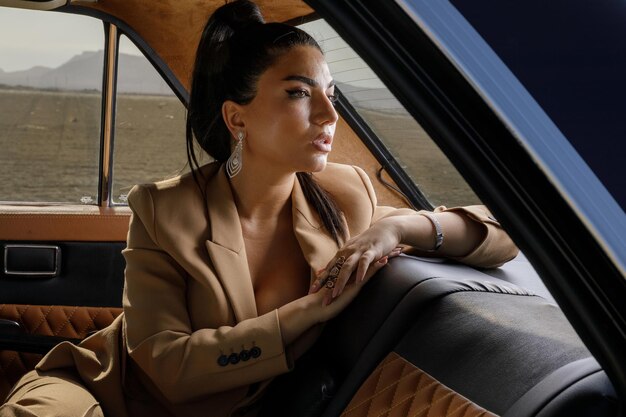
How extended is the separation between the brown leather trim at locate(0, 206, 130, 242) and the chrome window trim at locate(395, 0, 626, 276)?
9.47ft

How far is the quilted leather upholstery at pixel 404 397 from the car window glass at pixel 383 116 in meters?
1.52

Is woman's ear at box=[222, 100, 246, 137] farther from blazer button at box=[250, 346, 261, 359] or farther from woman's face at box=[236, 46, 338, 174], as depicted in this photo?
blazer button at box=[250, 346, 261, 359]

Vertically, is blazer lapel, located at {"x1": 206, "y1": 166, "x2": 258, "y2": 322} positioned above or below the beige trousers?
above

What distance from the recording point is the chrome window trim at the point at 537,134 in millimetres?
699

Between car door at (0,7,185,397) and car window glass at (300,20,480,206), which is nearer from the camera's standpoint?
car window glass at (300,20,480,206)

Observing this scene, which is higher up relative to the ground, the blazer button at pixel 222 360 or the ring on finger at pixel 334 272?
the ring on finger at pixel 334 272

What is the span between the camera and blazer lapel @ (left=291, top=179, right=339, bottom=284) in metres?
2.02

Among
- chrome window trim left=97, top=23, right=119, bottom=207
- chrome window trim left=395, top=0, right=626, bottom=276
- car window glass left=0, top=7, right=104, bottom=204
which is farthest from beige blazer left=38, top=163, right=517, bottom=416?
car window glass left=0, top=7, right=104, bottom=204

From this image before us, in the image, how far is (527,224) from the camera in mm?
768

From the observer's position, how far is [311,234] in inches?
82.0

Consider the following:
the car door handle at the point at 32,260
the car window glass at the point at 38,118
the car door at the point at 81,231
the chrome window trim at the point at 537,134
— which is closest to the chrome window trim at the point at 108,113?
the car door at the point at 81,231

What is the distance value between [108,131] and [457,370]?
2.50 meters

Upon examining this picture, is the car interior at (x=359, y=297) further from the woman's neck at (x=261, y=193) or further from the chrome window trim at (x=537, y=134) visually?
the woman's neck at (x=261, y=193)

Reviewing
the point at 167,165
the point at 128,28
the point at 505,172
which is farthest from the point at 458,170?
the point at 167,165
